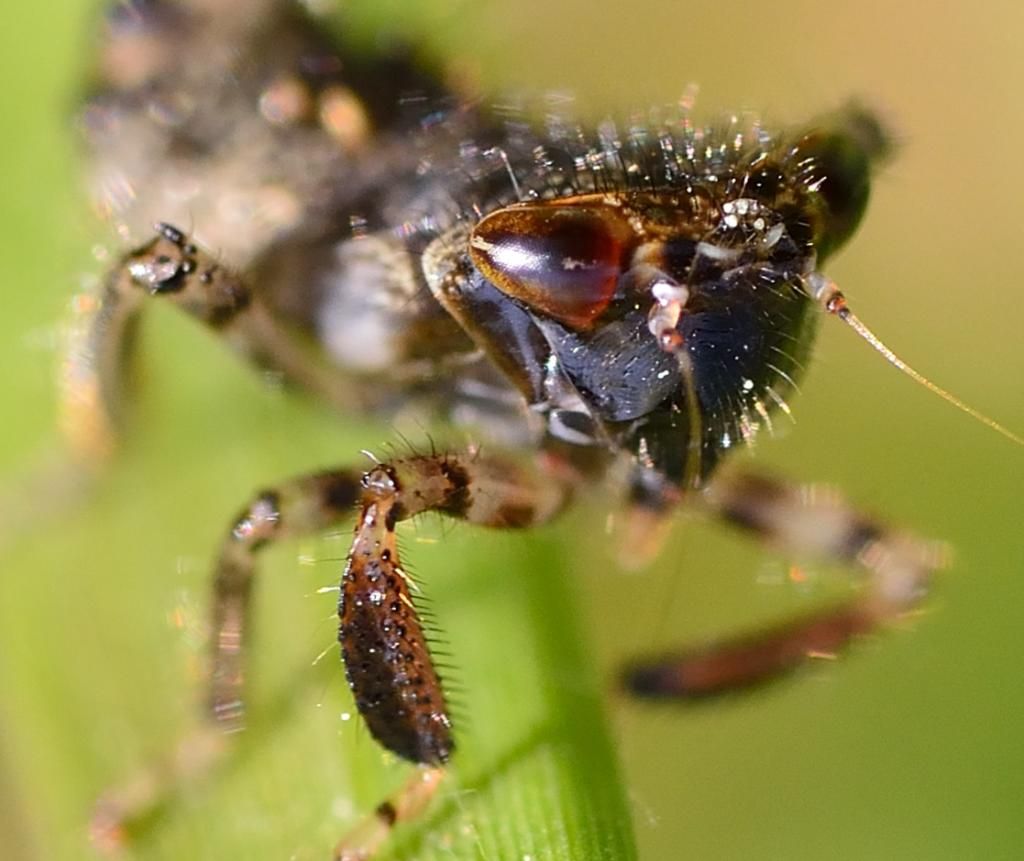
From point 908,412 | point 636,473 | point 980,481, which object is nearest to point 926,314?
point 908,412

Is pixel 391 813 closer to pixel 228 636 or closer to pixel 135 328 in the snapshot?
pixel 228 636

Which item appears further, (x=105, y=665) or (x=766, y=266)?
(x=105, y=665)

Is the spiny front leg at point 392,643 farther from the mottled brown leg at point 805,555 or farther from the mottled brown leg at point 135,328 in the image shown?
the mottled brown leg at point 805,555

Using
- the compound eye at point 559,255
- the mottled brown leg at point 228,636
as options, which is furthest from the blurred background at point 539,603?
the compound eye at point 559,255

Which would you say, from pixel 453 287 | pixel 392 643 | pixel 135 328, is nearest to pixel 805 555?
pixel 453 287

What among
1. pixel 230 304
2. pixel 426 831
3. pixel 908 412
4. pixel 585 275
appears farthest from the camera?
pixel 908 412

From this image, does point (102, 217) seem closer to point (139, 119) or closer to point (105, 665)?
point (139, 119)
